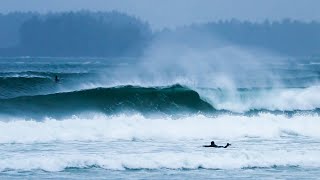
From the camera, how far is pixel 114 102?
85.3 feet

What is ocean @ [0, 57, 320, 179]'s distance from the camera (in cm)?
1468

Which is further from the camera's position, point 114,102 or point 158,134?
point 114,102

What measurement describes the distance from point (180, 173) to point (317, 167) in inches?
122

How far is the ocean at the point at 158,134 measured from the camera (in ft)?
48.2

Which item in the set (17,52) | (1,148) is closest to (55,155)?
(1,148)

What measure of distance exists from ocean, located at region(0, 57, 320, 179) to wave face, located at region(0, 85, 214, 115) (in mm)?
39

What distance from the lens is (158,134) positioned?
19391 mm

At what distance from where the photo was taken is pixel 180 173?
14.4 metres

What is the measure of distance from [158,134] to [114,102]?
22.5 ft

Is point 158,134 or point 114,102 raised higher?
point 114,102

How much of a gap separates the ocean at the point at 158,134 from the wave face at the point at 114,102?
0.04m

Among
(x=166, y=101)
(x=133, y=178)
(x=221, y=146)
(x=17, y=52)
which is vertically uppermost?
(x=17, y=52)

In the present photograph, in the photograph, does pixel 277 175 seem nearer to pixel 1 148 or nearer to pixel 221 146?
pixel 221 146

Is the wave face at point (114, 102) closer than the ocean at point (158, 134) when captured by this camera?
No
